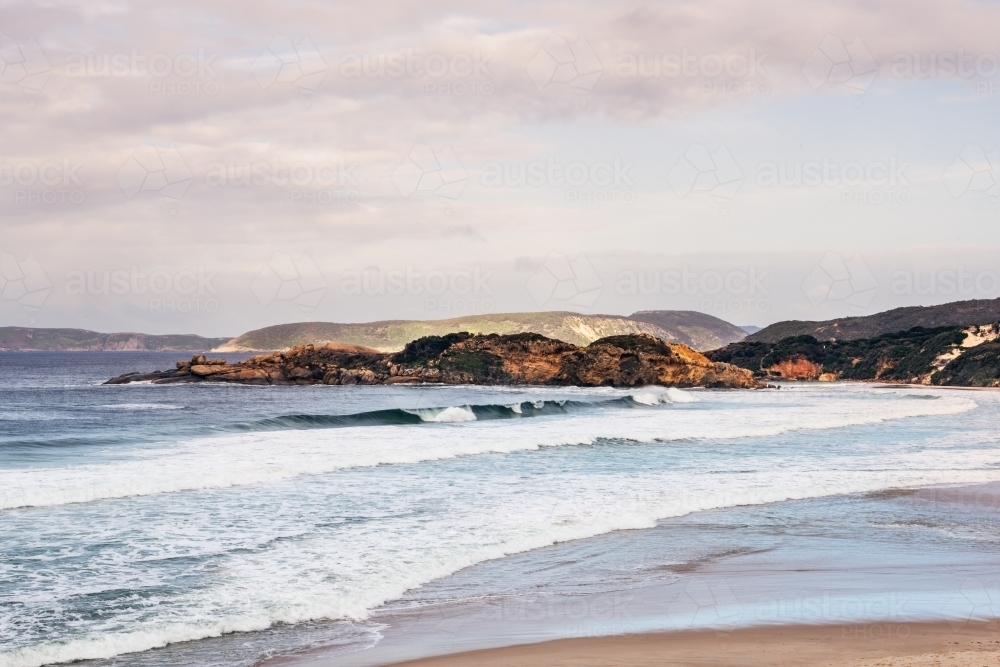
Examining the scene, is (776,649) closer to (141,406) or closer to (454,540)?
(454,540)

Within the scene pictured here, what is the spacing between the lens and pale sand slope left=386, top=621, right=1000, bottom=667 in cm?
751

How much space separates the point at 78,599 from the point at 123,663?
2084 millimetres

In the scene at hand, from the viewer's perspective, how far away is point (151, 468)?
20484mm

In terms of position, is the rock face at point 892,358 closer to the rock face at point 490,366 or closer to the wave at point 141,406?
the rock face at point 490,366

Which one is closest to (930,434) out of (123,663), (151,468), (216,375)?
(151,468)

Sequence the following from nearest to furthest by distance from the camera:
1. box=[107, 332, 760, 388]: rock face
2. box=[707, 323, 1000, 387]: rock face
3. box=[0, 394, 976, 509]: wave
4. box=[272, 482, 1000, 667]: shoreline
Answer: box=[272, 482, 1000, 667]: shoreline < box=[0, 394, 976, 509]: wave < box=[107, 332, 760, 388]: rock face < box=[707, 323, 1000, 387]: rock face

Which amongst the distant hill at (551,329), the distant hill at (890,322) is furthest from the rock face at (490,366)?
the distant hill at (551,329)

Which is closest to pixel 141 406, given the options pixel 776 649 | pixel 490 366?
pixel 490 366

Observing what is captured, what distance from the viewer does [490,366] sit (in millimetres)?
76375

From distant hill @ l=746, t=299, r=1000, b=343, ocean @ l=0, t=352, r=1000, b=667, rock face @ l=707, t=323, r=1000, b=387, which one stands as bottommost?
ocean @ l=0, t=352, r=1000, b=667

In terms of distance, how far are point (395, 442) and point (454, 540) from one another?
14.5m

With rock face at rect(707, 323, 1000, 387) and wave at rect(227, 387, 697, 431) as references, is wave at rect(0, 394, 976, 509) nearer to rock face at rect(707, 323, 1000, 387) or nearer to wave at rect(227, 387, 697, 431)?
wave at rect(227, 387, 697, 431)

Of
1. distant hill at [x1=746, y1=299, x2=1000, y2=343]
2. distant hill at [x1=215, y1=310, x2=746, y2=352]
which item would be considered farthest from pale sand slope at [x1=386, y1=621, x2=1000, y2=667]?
distant hill at [x1=215, y1=310, x2=746, y2=352]

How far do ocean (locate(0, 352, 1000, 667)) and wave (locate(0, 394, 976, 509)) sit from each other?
0.13 m
